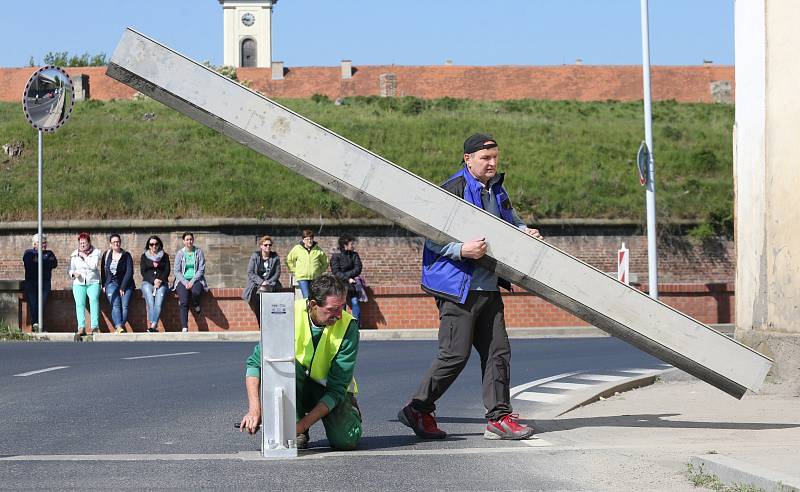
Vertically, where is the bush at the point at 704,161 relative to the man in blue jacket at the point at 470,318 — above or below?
above

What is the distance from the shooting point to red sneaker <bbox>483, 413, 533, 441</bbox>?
28.0 feet

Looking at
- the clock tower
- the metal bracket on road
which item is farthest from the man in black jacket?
the clock tower

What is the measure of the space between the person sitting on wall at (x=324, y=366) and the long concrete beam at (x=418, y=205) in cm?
80

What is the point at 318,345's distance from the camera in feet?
26.1

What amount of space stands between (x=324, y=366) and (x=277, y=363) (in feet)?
1.54

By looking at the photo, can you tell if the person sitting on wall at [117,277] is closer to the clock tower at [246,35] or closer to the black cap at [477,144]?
the black cap at [477,144]

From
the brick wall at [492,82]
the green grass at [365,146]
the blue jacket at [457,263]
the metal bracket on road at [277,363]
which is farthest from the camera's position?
the brick wall at [492,82]

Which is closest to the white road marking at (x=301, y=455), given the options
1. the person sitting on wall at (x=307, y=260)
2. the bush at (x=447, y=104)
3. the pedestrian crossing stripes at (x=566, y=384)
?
the pedestrian crossing stripes at (x=566, y=384)

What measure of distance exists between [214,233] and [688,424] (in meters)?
30.7

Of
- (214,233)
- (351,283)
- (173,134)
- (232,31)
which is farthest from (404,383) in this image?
(232,31)

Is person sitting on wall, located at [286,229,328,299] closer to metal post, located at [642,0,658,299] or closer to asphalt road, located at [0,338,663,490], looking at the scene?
asphalt road, located at [0,338,663,490]

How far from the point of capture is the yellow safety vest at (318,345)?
7949 millimetres

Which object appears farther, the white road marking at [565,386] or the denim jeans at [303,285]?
the denim jeans at [303,285]

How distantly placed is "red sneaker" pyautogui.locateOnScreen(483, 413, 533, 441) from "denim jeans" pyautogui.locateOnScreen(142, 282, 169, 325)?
17559mm
